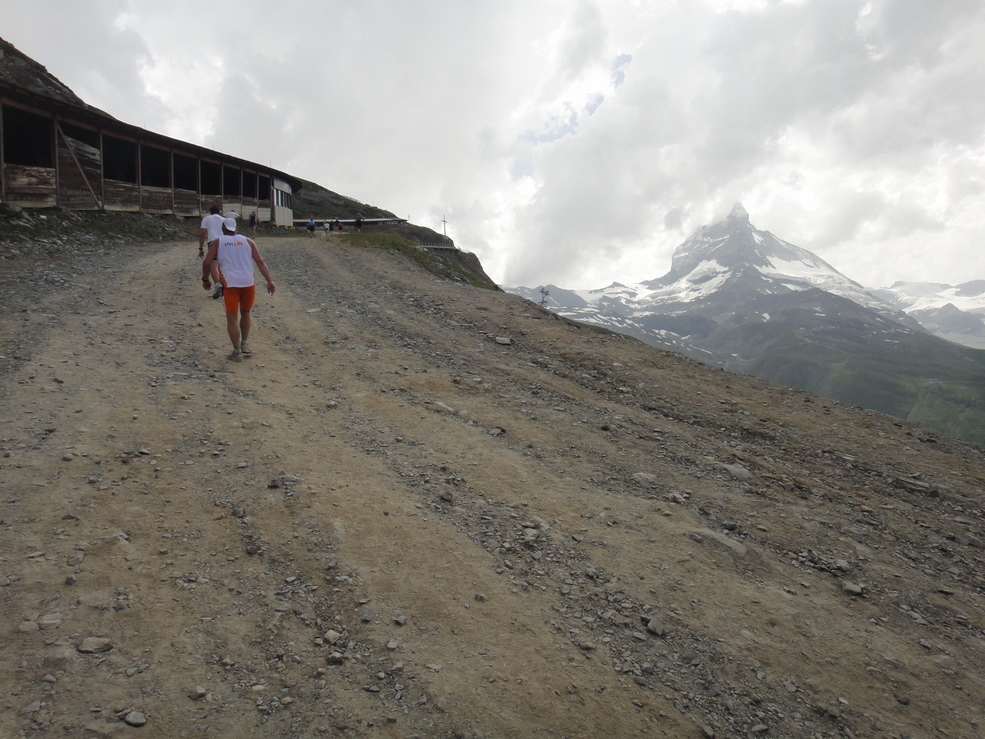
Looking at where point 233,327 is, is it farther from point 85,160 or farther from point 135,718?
point 85,160

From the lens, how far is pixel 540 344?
12289 mm

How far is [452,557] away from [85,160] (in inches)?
1186

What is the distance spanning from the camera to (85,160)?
1024 inches

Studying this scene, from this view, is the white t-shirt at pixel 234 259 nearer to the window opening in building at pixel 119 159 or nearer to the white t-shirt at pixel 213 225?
the white t-shirt at pixel 213 225

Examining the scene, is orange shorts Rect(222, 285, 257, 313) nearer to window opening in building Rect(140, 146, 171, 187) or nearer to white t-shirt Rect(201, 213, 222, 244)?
white t-shirt Rect(201, 213, 222, 244)

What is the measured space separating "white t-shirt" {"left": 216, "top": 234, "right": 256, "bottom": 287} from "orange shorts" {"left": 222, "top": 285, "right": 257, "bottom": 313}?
10 centimetres

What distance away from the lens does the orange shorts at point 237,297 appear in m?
9.02

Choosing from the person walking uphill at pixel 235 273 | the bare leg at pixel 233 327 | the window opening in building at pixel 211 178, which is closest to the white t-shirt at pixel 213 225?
the person walking uphill at pixel 235 273

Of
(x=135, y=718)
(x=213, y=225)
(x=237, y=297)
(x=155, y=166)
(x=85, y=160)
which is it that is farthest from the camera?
(x=155, y=166)

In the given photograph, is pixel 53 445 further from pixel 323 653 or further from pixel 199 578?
pixel 323 653

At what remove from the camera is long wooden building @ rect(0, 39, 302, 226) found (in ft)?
74.0

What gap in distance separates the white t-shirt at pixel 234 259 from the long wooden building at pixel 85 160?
12.1 ft

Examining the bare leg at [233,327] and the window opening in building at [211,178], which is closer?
the bare leg at [233,327]

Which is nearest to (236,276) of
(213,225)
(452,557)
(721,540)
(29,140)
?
(213,225)
